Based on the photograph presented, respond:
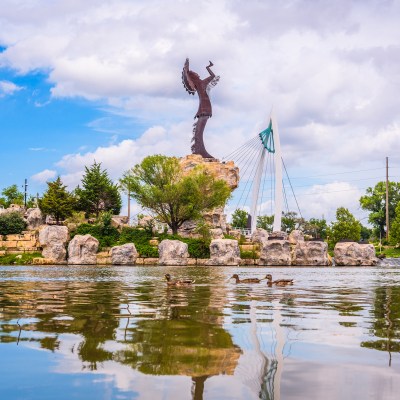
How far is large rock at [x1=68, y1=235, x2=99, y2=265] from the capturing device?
5078 centimetres

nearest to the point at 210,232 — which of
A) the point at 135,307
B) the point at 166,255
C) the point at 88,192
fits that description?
the point at 166,255

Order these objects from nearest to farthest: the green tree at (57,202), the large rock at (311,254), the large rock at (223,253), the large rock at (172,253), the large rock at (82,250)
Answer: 1. the large rock at (172,253)
2. the large rock at (82,250)
3. the large rock at (223,253)
4. the large rock at (311,254)
5. the green tree at (57,202)

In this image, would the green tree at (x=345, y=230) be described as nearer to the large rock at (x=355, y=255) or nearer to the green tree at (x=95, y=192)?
the large rock at (x=355, y=255)

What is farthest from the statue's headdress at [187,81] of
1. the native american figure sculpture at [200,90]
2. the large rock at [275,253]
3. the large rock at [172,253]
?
the large rock at [172,253]

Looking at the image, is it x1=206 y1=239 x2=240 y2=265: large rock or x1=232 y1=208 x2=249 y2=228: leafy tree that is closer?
x1=206 y1=239 x2=240 y2=265: large rock

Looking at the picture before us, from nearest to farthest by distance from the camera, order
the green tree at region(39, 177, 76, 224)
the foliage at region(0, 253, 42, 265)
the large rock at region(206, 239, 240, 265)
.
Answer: the foliage at region(0, 253, 42, 265), the large rock at region(206, 239, 240, 265), the green tree at region(39, 177, 76, 224)

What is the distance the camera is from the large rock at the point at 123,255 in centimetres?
4988

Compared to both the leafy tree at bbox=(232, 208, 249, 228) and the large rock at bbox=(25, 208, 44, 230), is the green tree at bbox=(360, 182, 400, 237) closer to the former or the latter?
the leafy tree at bbox=(232, 208, 249, 228)

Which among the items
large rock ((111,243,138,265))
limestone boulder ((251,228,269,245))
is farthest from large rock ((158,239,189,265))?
limestone boulder ((251,228,269,245))

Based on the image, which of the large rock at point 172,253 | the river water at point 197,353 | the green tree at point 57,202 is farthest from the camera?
the green tree at point 57,202

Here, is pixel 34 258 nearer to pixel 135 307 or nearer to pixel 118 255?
pixel 118 255

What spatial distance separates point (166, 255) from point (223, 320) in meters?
43.1

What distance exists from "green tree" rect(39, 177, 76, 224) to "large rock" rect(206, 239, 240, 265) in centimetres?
1870

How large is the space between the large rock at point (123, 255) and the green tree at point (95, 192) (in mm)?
16632
